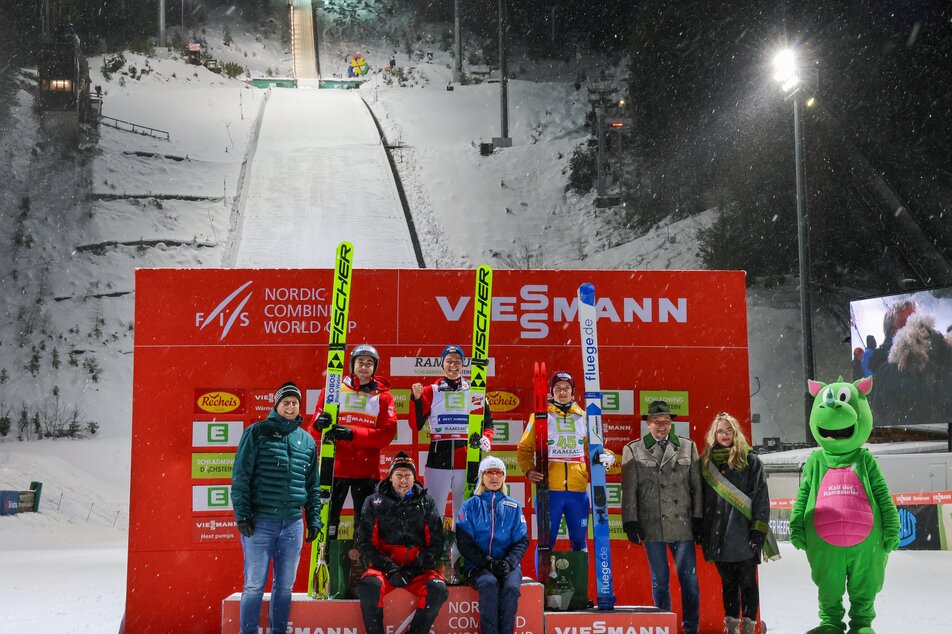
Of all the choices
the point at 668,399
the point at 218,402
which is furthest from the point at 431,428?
the point at 668,399

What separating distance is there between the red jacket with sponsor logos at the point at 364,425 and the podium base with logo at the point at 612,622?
1.68 meters

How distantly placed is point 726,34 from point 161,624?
107 ft

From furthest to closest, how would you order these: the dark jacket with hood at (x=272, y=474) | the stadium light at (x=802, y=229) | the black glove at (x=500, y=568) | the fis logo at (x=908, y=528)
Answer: the stadium light at (x=802, y=229) → the fis logo at (x=908, y=528) → the dark jacket with hood at (x=272, y=474) → the black glove at (x=500, y=568)

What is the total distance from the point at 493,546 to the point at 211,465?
2.66 meters

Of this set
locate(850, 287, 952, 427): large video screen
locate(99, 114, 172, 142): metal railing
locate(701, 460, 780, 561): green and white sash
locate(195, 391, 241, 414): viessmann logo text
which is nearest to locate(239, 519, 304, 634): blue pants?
locate(195, 391, 241, 414): viessmann logo text

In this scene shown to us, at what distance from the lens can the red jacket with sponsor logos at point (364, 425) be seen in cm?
652

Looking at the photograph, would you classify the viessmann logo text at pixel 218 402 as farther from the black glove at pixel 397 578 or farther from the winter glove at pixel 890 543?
the winter glove at pixel 890 543

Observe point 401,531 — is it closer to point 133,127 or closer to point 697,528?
point 697,528

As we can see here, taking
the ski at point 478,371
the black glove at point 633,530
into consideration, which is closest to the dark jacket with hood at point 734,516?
the black glove at point 633,530

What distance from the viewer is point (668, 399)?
747 centimetres

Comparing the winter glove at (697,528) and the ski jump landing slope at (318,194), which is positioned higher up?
the ski jump landing slope at (318,194)

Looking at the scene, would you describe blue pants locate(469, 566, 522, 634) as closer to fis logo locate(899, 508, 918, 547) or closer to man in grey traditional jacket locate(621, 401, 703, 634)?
man in grey traditional jacket locate(621, 401, 703, 634)

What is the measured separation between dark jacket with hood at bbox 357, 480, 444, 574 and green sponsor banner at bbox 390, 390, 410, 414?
5.69 ft

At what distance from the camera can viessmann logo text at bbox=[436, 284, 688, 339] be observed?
7.49 metres
